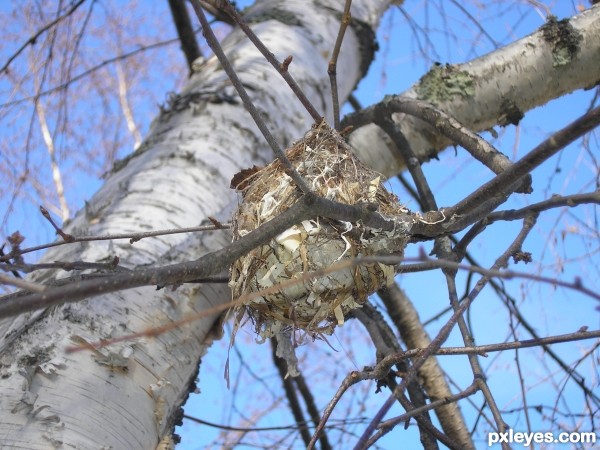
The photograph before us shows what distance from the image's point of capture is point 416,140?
91.6 inches

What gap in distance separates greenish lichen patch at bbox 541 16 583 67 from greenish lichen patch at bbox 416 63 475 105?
29 cm

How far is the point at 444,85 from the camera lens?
2.23 m

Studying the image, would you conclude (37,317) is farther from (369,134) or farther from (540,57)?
(540,57)

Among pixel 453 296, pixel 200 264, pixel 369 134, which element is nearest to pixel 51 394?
pixel 200 264

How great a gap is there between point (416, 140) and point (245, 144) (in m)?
0.70

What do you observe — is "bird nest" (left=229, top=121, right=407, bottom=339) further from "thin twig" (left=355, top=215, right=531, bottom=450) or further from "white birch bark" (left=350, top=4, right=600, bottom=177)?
"white birch bark" (left=350, top=4, right=600, bottom=177)

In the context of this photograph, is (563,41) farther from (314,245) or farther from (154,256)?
(154,256)

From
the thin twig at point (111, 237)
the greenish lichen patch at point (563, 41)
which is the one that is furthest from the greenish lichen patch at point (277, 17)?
the thin twig at point (111, 237)

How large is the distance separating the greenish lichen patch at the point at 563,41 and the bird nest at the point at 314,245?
1105 millimetres

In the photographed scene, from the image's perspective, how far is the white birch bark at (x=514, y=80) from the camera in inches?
87.4

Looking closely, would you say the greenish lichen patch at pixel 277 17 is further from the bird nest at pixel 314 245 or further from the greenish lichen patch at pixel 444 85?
the bird nest at pixel 314 245

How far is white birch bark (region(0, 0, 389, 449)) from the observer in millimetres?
1158

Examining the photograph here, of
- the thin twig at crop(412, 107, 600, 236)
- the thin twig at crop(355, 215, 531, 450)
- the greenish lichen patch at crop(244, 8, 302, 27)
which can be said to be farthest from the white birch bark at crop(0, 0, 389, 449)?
the thin twig at crop(412, 107, 600, 236)

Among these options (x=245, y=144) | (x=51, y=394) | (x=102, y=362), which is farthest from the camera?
(x=245, y=144)
